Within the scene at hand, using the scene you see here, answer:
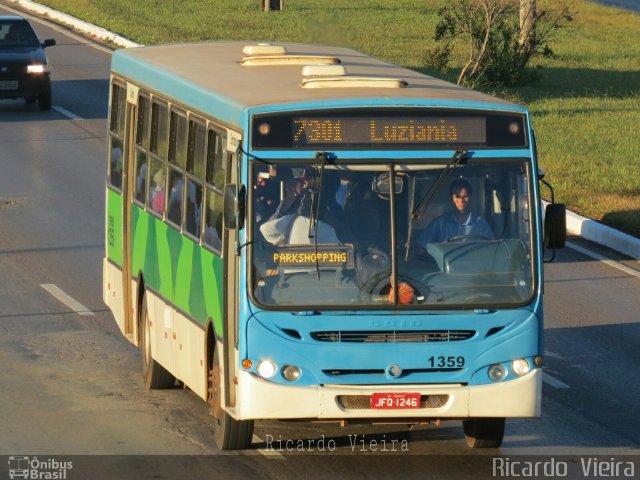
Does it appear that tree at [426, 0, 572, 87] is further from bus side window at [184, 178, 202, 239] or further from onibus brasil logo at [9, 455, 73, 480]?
onibus brasil logo at [9, 455, 73, 480]

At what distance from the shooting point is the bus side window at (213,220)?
11305mm

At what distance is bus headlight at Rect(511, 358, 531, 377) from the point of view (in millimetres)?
10797

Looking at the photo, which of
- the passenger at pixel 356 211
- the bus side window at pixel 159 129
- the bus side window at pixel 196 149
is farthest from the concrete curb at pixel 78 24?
the passenger at pixel 356 211

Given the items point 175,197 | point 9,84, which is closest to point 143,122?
point 175,197

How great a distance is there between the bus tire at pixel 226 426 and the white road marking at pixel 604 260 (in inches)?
324

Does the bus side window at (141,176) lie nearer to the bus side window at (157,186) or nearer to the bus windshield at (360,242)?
the bus side window at (157,186)

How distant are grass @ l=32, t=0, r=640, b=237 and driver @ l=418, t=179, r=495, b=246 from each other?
9195 millimetres

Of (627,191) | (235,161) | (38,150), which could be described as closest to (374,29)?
(38,150)

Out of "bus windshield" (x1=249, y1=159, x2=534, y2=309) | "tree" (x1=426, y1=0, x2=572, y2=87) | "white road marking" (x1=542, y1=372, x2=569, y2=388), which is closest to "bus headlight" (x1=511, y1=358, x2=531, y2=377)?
"bus windshield" (x1=249, y1=159, x2=534, y2=309)

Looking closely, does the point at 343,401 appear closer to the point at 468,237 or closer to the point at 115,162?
the point at 468,237

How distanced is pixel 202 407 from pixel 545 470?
9.77ft

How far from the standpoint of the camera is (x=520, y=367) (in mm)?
10812

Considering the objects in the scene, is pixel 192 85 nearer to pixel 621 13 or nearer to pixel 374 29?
pixel 374 29
